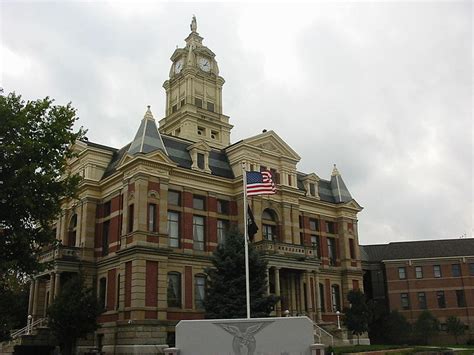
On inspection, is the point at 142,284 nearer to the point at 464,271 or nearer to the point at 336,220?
the point at 336,220

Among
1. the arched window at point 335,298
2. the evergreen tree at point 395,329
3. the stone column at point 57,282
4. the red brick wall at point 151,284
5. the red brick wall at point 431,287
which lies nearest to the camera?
the red brick wall at point 151,284

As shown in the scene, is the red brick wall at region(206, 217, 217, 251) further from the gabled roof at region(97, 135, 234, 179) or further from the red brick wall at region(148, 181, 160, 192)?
the red brick wall at region(148, 181, 160, 192)

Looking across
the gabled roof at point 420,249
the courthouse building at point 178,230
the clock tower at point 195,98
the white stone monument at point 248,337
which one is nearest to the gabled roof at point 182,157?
the courthouse building at point 178,230

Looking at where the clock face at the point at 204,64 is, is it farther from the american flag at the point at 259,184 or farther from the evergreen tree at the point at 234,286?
the american flag at the point at 259,184

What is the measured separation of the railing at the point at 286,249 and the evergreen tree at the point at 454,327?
21235 mm

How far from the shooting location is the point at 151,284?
127 ft

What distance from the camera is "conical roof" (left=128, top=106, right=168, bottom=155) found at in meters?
42.0

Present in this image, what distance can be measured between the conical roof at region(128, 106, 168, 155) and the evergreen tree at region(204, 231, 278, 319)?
37.8ft

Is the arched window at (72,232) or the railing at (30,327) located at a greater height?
the arched window at (72,232)

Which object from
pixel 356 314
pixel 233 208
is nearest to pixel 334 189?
pixel 356 314

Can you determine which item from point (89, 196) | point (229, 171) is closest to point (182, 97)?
point (229, 171)

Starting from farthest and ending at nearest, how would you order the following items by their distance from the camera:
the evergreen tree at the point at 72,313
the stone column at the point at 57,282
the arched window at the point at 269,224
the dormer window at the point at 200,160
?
the arched window at the point at 269,224, the dormer window at the point at 200,160, the stone column at the point at 57,282, the evergreen tree at the point at 72,313

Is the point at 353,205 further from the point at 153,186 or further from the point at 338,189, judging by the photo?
the point at 153,186

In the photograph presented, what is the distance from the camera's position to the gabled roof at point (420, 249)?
212 feet
